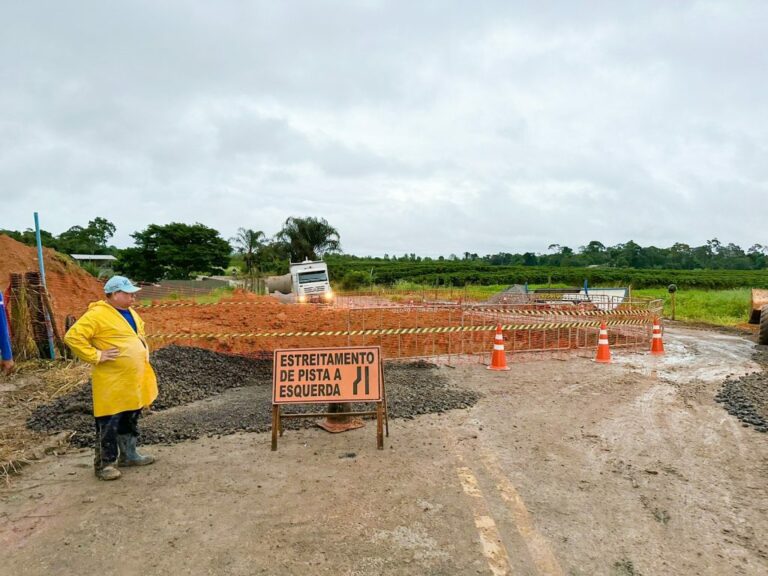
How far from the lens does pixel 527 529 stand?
12.6 ft

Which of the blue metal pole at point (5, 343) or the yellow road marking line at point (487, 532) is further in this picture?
the blue metal pole at point (5, 343)

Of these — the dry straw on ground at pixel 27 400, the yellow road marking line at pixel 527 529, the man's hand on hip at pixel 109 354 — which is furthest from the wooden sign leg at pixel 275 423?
the dry straw on ground at pixel 27 400

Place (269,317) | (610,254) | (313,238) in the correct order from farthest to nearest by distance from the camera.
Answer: (610,254) → (313,238) → (269,317)

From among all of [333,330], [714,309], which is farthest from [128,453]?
[714,309]

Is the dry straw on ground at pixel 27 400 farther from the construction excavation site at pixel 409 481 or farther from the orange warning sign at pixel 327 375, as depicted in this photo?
the orange warning sign at pixel 327 375

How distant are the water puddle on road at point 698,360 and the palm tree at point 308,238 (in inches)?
2024

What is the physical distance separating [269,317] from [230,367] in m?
8.92

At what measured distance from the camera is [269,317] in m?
19.2

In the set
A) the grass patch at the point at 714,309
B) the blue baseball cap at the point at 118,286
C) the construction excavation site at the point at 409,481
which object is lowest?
the grass patch at the point at 714,309

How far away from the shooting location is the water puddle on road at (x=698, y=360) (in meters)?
10.3

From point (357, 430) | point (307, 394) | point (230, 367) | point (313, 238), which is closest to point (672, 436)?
point (357, 430)

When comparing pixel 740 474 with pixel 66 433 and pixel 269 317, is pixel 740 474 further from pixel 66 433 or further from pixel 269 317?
pixel 269 317

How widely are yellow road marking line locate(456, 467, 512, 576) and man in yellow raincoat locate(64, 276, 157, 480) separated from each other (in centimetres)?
322

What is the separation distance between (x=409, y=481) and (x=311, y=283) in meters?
28.8
